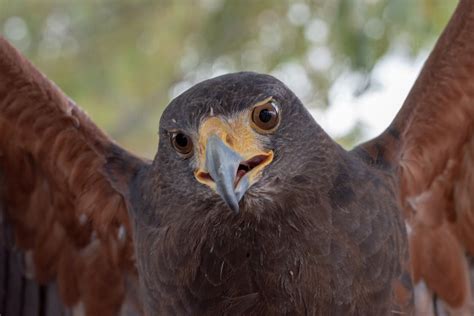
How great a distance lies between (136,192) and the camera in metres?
4.64

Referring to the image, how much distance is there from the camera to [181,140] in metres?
3.75

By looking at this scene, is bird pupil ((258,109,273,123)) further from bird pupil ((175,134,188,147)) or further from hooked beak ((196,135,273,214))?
bird pupil ((175,134,188,147))

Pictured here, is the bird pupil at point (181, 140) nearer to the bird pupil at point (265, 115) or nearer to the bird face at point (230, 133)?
the bird face at point (230, 133)

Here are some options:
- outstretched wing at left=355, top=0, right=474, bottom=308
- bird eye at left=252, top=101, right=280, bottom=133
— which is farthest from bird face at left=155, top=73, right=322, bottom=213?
outstretched wing at left=355, top=0, right=474, bottom=308

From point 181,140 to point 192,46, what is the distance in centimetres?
457

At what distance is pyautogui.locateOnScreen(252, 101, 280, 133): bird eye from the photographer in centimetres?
367

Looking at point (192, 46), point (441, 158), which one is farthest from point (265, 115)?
point (192, 46)

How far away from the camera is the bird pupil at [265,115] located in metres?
3.68

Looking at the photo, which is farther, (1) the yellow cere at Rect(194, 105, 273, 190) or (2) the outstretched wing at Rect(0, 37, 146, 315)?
(2) the outstretched wing at Rect(0, 37, 146, 315)

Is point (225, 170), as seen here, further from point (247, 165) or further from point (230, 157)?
point (247, 165)

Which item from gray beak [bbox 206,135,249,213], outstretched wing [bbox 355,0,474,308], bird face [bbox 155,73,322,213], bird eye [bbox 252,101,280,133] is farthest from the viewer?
outstretched wing [bbox 355,0,474,308]

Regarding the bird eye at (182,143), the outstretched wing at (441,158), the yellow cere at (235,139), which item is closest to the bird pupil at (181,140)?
the bird eye at (182,143)

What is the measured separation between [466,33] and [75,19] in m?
4.36

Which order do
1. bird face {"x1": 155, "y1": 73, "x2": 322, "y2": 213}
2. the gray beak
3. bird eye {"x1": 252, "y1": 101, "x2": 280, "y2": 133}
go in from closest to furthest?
1. the gray beak
2. bird face {"x1": 155, "y1": 73, "x2": 322, "y2": 213}
3. bird eye {"x1": 252, "y1": 101, "x2": 280, "y2": 133}
